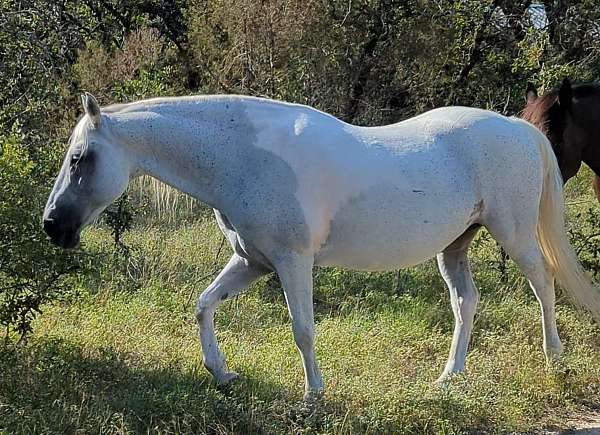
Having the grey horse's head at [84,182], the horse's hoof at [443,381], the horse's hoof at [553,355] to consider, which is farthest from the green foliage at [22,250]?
the horse's hoof at [553,355]

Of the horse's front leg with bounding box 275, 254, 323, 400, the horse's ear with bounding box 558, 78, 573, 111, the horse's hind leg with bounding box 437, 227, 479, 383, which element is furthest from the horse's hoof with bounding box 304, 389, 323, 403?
the horse's ear with bounding box 558, 78, 573, 111

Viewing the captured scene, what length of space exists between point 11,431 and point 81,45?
22.8 ft

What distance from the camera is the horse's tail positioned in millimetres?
5008

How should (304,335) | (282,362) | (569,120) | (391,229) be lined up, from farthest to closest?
1. (569,120)
2. (282,362)
3. (391,229)
4. (304,335)

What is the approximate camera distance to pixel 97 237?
7.71 meters

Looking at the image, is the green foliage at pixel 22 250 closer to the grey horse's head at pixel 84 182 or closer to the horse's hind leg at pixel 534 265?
the grey horse's head at pixel 84 182

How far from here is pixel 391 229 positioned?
4.24 meters

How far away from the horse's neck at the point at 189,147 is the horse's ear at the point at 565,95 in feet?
8.90

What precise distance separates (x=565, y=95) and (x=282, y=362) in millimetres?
2866

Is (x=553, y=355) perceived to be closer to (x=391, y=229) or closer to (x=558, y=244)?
(x=558, y=244)

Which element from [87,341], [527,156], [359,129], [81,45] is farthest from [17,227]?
[81,45]

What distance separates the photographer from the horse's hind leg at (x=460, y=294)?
4805 mm

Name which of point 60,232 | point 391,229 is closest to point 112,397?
point 60,232

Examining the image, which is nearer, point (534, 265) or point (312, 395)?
point (312, 395)
